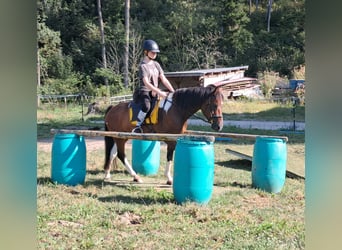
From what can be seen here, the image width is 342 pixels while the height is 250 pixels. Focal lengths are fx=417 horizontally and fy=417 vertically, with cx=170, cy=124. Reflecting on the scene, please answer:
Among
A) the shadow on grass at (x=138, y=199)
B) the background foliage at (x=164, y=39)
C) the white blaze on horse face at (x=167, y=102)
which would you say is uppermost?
the background foliage at (x=164, y=39)

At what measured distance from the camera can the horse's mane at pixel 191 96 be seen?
5.24 metres

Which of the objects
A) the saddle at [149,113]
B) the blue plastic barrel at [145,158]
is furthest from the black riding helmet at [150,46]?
the blue plastic barrel at [145,158]

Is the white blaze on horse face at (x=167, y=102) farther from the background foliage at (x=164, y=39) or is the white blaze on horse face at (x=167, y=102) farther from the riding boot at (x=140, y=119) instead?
the background foliage at (x=164, y=39)

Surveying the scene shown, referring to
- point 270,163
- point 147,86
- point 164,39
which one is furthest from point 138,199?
point 164,39

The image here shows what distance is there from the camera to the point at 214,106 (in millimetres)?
5168

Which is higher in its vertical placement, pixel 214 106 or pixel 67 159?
pixel 214 106

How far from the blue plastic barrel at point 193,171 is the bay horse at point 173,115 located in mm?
929

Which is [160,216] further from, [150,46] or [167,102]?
[150,46]

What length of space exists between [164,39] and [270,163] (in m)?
23.3

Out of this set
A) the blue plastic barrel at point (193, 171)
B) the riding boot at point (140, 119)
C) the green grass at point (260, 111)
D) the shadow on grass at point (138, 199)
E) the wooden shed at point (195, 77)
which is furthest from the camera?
the wooden shed at point (195, 77)
